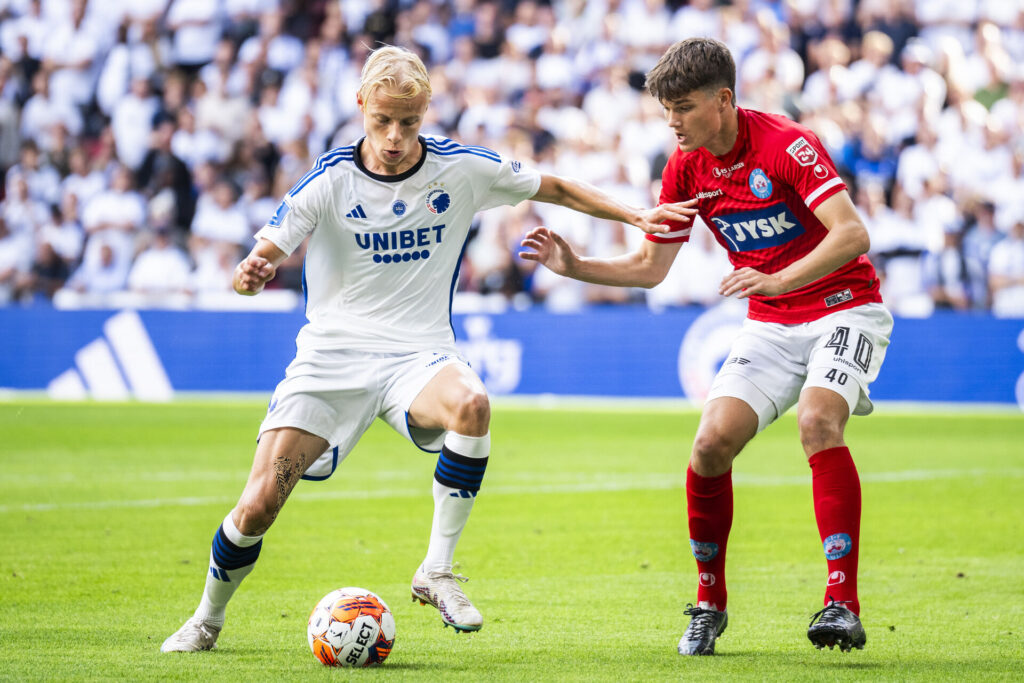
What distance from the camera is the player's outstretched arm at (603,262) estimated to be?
586 cm

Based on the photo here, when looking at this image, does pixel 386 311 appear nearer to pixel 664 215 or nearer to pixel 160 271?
pixel 664 215

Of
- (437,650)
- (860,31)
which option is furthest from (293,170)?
(437,650)

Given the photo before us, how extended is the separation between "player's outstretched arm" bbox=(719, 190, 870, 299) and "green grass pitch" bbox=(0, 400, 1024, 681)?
136cm

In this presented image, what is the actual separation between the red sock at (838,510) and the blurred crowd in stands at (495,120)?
11.4 m

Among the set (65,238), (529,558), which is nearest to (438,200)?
(529,558)

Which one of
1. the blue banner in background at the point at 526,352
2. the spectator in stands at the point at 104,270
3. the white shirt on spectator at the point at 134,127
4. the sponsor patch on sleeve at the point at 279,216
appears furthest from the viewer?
the white shirt on spectator at the point at 134,127

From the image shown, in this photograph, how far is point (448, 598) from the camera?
5.12 meters

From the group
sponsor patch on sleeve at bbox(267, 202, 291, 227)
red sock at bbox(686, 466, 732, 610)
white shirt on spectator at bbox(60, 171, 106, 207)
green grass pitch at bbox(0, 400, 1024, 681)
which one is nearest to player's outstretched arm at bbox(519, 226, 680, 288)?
red sock at bbox(686, 466, 732, 610)

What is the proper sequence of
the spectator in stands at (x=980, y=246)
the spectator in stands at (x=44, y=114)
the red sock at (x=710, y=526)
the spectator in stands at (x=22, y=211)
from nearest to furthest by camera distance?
the red sock at (x=710, y=526)
the spectator in stands at (x=980, y=246)
the spectator in stands at (x=22, y=211)
the spectator in stands at (x=44, y=114)

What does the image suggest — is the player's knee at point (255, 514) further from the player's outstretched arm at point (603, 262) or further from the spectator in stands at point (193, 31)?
the spectator in stands at point (193, 31)

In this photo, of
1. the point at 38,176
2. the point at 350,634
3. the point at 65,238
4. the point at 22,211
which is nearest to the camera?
the point at 350,634

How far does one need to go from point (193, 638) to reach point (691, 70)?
2.82m

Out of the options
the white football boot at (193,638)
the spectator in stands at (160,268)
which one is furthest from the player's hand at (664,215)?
the spectator in stands at (160,268)

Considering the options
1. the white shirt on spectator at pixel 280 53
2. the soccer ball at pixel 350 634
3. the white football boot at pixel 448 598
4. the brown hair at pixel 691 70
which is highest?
the white shirt on spectator at pixel 280 53
